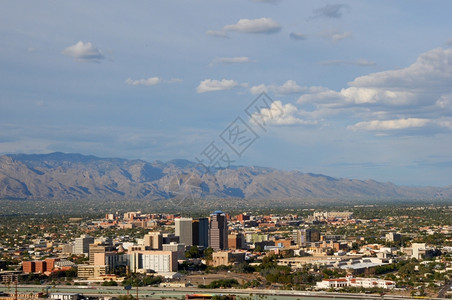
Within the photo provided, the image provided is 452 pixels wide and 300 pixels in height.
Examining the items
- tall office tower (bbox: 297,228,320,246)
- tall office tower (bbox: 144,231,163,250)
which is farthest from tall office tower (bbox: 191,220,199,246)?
tall office tower (bbox: 297,228,320,246)

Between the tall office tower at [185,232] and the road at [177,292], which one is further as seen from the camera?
the tall office tower at [185,232]

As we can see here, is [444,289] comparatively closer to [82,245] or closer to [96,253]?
[96,253]

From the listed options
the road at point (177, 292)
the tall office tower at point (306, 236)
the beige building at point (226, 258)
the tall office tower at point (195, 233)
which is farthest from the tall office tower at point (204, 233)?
the road at point (177, 292)

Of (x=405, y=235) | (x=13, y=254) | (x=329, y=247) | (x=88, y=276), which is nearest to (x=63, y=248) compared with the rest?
(x=13, y=254)

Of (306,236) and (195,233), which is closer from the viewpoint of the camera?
(195,233)

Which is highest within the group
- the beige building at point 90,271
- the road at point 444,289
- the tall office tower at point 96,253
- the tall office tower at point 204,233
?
the tall office tower at point 204,233

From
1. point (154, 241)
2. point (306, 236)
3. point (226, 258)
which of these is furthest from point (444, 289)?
point (306, 236)

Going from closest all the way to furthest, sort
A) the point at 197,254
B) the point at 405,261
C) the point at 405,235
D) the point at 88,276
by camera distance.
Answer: the point at 88,276, the point at 405,261, the point at 197,254, the point at 405,235

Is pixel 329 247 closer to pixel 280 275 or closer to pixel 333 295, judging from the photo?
pixel 280 275

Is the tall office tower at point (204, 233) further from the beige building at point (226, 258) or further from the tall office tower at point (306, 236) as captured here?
the beige building at point (226, 258)
